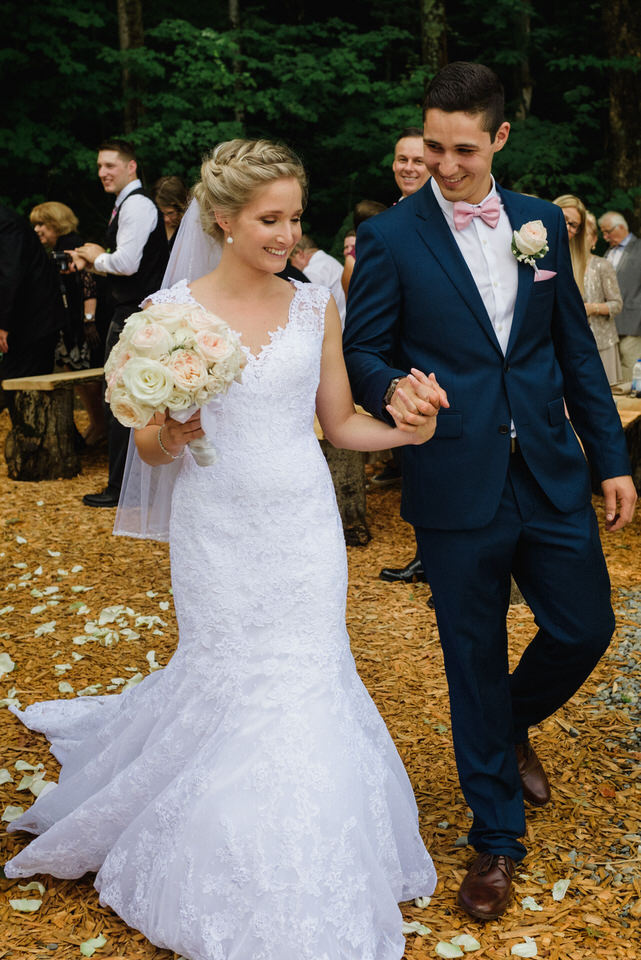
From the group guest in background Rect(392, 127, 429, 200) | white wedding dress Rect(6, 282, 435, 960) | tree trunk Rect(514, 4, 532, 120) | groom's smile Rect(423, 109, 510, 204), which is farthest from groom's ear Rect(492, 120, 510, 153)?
tree trunk Rect(514, 4, 532, 120)

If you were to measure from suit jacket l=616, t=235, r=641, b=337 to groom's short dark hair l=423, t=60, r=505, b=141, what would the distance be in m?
7.02

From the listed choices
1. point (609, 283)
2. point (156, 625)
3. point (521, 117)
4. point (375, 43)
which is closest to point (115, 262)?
point (156, 625)

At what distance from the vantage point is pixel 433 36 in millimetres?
13195

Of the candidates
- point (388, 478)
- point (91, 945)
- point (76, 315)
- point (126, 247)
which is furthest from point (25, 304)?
point (91, 945)

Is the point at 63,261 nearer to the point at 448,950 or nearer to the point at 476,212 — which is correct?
the point at 476,212

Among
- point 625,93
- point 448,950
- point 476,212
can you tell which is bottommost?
point 448,950

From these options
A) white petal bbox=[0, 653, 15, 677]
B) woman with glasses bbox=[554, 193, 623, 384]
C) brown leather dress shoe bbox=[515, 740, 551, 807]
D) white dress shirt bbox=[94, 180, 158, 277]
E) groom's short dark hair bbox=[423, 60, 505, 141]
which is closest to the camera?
groom's short dark hair bbox=[423, 60, 505, 141]

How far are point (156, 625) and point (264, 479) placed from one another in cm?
282

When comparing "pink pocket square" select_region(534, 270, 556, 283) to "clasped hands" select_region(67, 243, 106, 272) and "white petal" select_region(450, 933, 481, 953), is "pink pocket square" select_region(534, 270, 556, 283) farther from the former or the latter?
"clasped hands" select_region(67, 243, 106, 272)

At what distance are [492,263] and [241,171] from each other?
0.81 metres

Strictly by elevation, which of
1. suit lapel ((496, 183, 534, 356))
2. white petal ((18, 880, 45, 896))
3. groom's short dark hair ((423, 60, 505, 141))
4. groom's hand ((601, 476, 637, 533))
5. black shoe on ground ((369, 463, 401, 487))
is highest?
groom's short dark hair ((423, 60, 505, 141))

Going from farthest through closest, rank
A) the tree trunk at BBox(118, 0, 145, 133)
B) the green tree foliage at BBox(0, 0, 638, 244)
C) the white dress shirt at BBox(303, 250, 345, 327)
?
the tree trunk at BBox(118, 0, 145, 133)
the green tree foliage at BBox(0, 0, 638, 244)
the white dress shirt at BBox(303, 250, 345, 327)

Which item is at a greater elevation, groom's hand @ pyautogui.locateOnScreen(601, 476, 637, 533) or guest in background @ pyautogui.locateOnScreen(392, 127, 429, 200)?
guest in background @ pyautogui.locateOnScreen(392, 127, 429, 200)

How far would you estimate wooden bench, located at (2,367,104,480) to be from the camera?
8.73m
